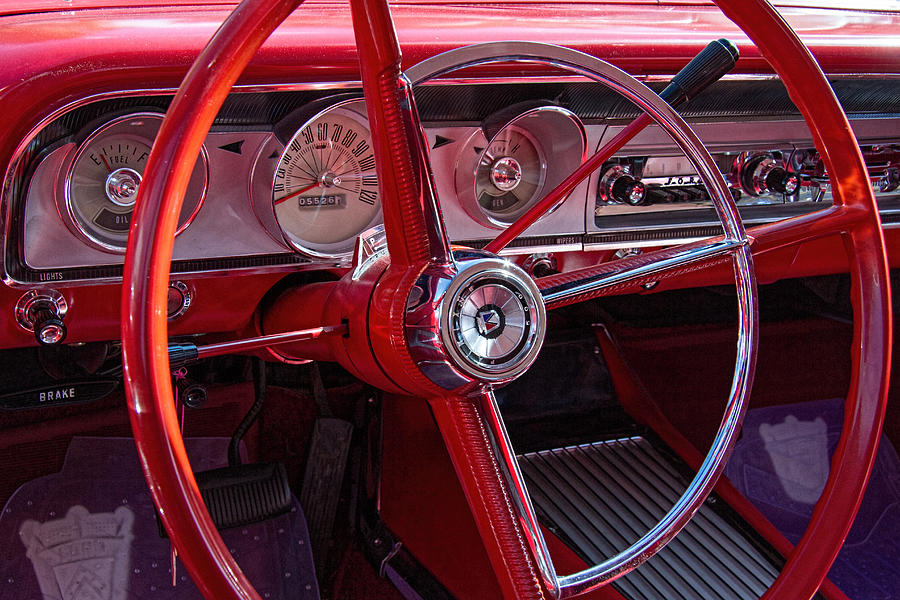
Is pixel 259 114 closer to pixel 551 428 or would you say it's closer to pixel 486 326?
pixel 486 326

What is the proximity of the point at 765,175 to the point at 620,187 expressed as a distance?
0.33 meters

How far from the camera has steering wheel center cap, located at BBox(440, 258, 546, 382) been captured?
778 millimetres

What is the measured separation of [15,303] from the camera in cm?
120

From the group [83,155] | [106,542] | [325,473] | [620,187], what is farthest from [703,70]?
[106,542]

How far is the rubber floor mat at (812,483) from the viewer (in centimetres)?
193

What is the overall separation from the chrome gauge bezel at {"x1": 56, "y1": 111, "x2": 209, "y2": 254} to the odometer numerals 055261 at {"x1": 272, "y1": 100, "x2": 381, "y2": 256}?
0.11 m

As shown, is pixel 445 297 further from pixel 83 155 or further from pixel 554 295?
pixel 83 155

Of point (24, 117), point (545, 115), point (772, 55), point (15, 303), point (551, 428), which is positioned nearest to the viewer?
point (772, 55)

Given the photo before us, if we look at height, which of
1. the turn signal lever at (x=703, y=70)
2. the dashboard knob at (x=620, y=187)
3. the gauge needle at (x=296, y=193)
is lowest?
the dashboard knob at (x=620, y=187)

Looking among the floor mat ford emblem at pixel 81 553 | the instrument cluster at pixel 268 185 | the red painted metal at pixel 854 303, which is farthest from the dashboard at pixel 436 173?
the floor mat ford emblem at pixel 81 553

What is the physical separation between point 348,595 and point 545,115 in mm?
1123

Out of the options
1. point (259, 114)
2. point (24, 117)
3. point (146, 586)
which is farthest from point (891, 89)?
point (146, 586)

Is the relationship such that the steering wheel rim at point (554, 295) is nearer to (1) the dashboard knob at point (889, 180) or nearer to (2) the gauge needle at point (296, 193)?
(2) the gauge needle at point (296, 193)

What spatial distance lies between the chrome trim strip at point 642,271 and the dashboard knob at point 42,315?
0.75m
